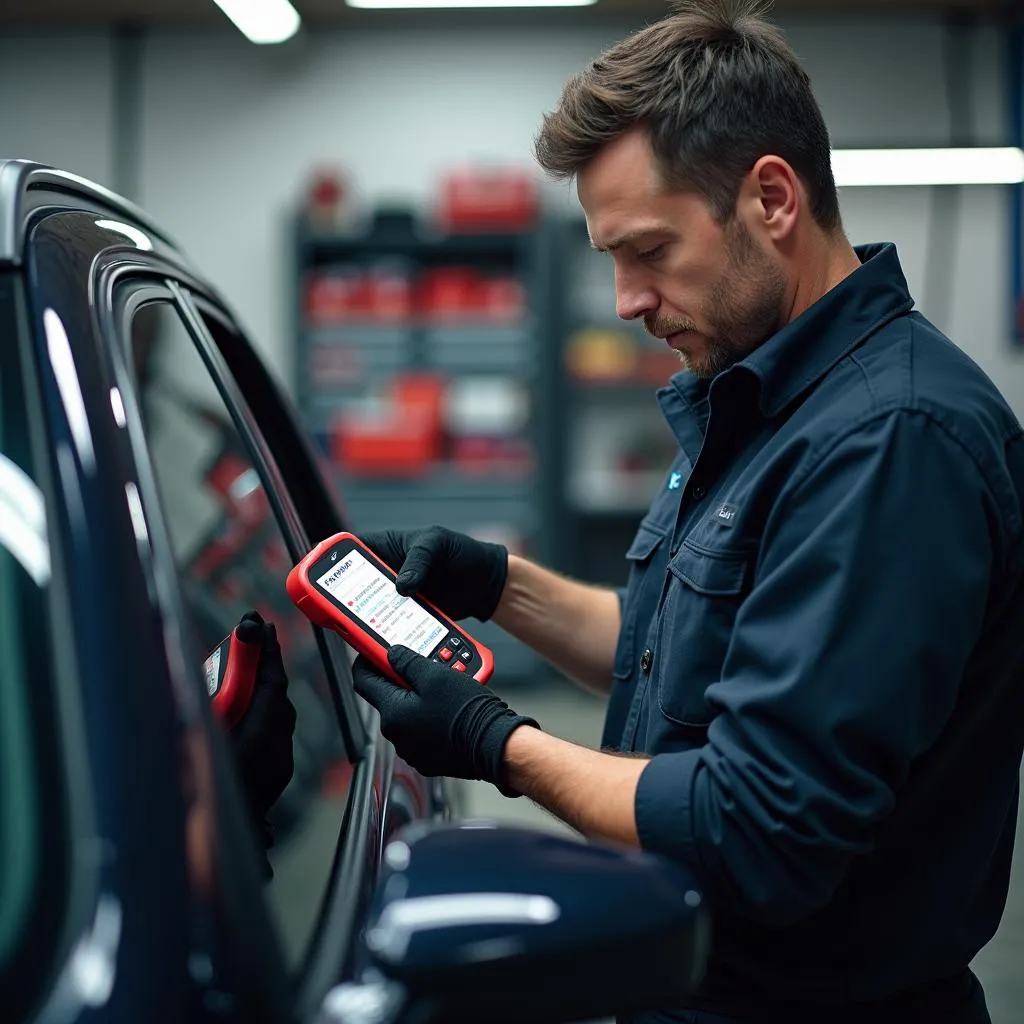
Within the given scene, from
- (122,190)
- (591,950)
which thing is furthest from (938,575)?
(122,190)

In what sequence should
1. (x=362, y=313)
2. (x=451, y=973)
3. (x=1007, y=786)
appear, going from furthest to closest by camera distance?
1. (x=362, y=313)
2. (x=1007, y=786)
3. (x=451, y=973)

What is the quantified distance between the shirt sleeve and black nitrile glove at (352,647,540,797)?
19cm

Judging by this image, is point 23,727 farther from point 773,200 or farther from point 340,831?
point 773,200

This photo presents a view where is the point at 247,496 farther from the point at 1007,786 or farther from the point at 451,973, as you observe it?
the point at 451,973

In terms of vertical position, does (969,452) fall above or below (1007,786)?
above

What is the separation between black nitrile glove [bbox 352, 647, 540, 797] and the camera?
105 cm

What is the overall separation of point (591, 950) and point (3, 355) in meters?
0.53

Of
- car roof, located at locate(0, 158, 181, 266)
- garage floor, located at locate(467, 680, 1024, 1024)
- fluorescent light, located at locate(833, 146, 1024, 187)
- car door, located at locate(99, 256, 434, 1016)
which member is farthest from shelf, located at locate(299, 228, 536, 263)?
car roof, located at locate(0, 158, 181, 266)

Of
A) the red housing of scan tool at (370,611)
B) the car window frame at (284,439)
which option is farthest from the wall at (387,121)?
the red housing of scan tool at (370,611)

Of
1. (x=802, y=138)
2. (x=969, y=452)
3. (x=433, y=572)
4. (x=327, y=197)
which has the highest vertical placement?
(x=327, y=197)

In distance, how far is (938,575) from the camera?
87 centimetres

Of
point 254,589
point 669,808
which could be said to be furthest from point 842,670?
point 254,589

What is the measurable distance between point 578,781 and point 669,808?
97 millimetres

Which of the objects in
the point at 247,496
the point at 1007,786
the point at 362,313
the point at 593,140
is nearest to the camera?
the point at 1007,786
